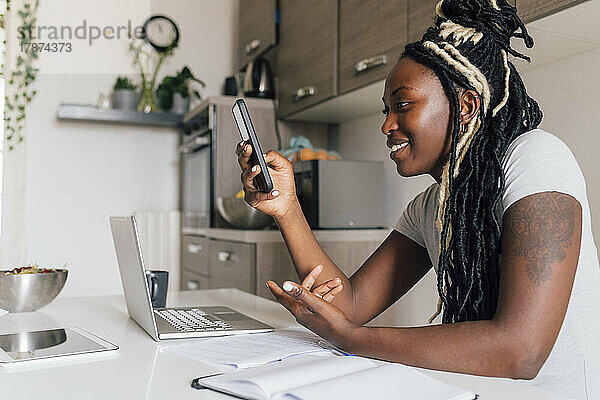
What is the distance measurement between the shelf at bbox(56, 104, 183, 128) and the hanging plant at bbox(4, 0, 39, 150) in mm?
191

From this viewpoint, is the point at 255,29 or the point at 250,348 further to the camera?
the point at 255,29

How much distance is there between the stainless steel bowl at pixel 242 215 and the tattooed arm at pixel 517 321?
5.30ft

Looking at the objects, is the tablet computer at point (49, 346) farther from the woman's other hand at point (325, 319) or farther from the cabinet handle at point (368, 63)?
the cabinet handle at point (368, 63)

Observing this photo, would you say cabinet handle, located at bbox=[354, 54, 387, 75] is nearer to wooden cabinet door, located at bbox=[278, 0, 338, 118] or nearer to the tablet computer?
wooden cabinet door, located at bbox=[278, 0, 338, 118]

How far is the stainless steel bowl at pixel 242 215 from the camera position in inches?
101

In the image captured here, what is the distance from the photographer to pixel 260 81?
2979mm

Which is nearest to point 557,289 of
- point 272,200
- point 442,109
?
point 442,109

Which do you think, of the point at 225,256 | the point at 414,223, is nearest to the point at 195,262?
the point at 225,256

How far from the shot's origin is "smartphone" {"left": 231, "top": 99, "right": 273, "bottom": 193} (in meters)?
1.08

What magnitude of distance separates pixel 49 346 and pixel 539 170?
839 mm

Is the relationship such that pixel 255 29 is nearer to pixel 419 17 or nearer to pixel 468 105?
pixel 419 17

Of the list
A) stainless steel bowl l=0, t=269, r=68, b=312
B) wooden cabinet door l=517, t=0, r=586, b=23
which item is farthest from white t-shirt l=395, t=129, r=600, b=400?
stainless steel bowl l=0, t=269, r=68, b=312

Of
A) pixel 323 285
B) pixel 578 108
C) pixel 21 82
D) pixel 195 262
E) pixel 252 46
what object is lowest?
pixel 195 262

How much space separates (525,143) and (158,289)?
2.83 feet
